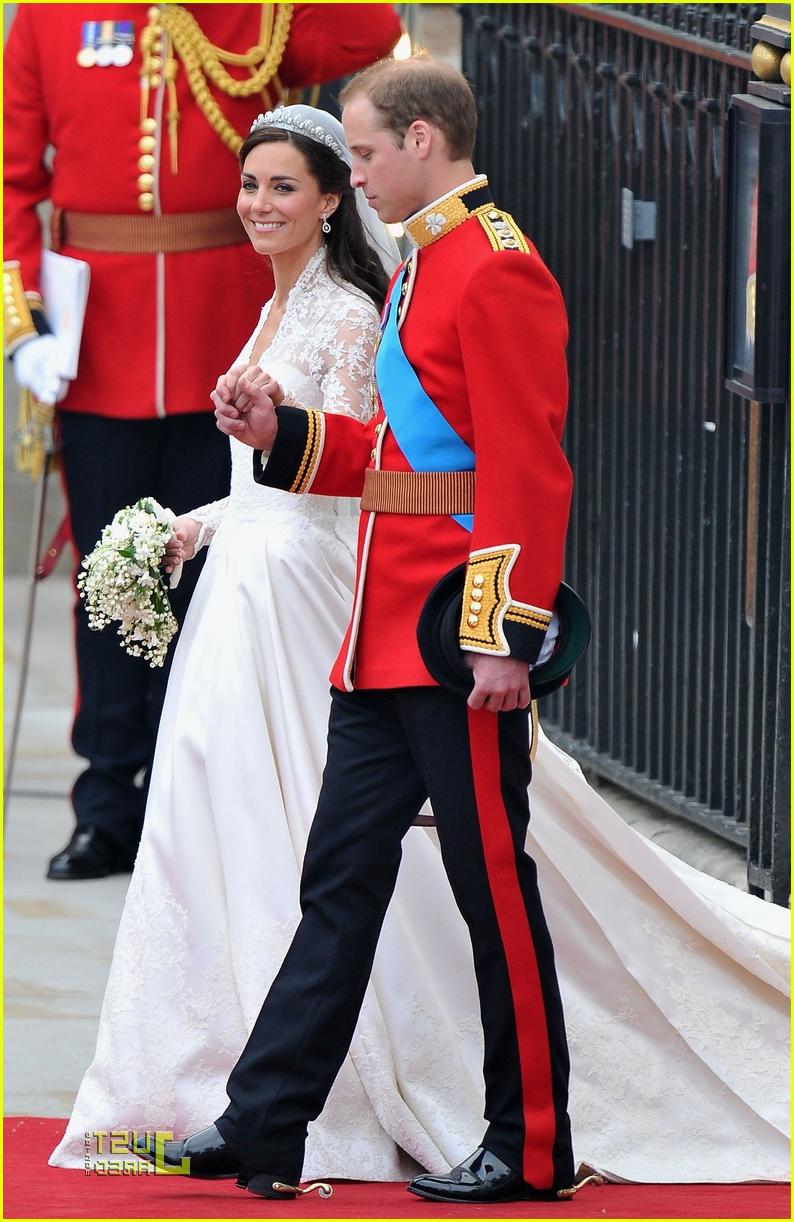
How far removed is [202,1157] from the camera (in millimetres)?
3287

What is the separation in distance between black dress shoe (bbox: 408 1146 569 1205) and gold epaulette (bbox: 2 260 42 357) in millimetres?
2503

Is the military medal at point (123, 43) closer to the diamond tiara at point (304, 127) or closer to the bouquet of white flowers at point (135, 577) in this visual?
the diamond tiara at point (304, 127)

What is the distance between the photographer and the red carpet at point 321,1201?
3172 mm

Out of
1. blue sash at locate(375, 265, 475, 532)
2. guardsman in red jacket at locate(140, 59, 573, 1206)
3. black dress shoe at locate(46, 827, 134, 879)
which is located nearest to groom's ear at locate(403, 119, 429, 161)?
guardsman in red jacket at locate(140, 59, 573, 1206)

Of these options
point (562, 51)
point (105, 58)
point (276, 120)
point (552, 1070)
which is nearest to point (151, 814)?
point (552, 1070)

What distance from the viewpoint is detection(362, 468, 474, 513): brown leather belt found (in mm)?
3197

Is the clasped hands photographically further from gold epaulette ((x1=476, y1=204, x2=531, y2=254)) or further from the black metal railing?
the black metal railing

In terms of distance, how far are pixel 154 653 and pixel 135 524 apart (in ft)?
0.66

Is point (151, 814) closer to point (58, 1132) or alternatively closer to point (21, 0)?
point (58, 1132)

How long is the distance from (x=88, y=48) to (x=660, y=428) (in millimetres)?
1424

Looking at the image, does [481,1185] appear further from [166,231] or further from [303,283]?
[166,231]

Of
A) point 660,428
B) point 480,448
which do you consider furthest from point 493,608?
point 660,428

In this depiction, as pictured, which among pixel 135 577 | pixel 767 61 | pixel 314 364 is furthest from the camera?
pixel 767 61

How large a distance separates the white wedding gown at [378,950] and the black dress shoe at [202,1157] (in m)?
0.23
